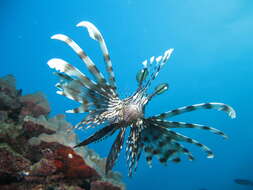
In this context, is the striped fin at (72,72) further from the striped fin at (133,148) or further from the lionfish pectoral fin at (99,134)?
the striped fin at (133,148)

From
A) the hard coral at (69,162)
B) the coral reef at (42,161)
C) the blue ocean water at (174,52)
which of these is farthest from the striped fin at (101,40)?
the blue ocean water at (174,52)

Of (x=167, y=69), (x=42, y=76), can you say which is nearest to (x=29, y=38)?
(x=42, y=76)

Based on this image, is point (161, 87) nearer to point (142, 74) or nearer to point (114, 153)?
point (142, 74)

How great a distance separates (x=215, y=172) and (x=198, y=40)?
1496 inches

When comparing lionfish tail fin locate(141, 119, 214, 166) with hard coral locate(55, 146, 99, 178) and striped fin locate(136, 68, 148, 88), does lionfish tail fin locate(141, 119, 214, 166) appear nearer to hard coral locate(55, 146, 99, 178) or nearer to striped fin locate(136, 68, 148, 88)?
striped fin locate(136, 68, 148, 88)

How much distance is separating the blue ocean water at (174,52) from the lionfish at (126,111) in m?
28.1

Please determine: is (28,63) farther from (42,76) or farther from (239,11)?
(239,11)

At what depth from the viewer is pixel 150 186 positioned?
6250cm

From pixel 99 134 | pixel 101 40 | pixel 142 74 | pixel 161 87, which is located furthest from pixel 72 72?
pixel 161 87

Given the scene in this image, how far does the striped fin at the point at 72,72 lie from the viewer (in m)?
2.98

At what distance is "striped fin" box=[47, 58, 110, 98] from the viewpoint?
2980 millimetres

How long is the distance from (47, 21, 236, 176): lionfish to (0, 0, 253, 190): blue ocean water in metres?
28.1

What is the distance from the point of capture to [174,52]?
42938 mm

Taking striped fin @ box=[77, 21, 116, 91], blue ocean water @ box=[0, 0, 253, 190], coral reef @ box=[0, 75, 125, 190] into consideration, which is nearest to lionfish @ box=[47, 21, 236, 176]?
striped fin @ box=[77, 21, 116, 91]
